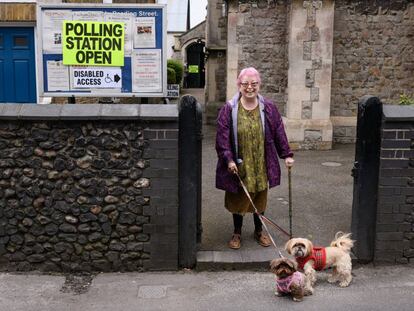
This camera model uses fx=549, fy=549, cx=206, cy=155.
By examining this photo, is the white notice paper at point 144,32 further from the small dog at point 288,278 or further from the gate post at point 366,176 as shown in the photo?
the small dog at point 288,278

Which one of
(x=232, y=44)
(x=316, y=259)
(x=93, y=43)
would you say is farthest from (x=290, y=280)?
(x=232, y=44)

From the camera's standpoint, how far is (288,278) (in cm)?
452

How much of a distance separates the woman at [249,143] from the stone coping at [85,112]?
59 cm

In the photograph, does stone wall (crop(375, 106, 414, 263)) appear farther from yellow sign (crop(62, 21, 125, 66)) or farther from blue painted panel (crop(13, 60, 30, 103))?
blue painted panel (crop(13, 60, 30, 103))

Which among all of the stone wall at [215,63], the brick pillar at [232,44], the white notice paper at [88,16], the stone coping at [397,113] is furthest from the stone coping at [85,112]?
the stone wall at [215,63]

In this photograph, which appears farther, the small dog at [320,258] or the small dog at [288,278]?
→ the small dog at [320,258]

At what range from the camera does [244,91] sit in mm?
5246

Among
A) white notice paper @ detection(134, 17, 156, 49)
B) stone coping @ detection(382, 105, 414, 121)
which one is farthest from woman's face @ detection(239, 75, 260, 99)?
white notice paper @ detection(134, 17, 156, 49)

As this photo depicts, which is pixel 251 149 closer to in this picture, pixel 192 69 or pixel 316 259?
pixel 316 259

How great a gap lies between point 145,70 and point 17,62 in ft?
17.3

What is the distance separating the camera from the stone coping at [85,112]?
496cm

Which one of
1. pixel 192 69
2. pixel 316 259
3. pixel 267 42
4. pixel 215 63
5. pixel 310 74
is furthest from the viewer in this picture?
pixel 192 69

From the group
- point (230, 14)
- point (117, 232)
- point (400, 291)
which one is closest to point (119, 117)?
point (117, 232)

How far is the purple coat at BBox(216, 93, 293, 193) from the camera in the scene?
531 cm
